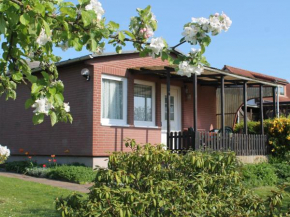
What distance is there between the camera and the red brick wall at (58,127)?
13.7 metres

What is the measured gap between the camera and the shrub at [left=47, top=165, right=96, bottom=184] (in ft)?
38.3

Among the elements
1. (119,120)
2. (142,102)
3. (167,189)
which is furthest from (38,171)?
(167,189)

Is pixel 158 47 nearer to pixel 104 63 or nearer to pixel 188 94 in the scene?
pixel 104 63

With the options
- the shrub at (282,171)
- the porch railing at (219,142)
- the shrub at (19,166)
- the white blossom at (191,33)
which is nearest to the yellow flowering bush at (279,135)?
the porch railing at (219,142)

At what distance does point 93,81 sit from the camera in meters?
13.5

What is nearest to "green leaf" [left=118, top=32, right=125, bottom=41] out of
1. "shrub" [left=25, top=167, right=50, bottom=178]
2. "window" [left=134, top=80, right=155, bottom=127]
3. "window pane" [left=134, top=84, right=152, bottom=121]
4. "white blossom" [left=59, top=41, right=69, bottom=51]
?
"white blossom" [left=59, top=41, right=69, bottom=51]

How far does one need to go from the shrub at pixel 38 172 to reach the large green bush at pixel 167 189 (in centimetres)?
781

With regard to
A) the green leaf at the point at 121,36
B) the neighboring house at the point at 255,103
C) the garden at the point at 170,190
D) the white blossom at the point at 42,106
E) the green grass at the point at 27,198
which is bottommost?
the green grass at the point at 27,198

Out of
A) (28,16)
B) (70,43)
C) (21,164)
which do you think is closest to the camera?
(28,16)

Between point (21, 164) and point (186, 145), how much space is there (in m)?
5.55

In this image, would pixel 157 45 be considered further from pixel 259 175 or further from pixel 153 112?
pixel 153 112

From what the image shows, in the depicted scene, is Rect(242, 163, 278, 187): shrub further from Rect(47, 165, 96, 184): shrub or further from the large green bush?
the large green bush

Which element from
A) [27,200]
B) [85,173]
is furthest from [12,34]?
[85,173]

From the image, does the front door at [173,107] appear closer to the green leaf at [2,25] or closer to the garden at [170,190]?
the garden at [170,190]
